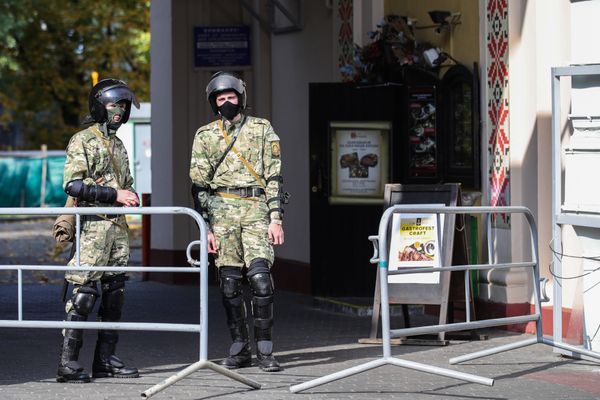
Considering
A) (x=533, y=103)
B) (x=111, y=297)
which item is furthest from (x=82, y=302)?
(x=533, y=103)

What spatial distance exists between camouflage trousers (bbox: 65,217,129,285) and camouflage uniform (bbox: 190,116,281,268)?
71 cm

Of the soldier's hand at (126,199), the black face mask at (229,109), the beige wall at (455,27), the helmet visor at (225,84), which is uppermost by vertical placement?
the beige wall at (455,27)

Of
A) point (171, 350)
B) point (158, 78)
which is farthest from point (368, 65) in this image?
point (158, 78)

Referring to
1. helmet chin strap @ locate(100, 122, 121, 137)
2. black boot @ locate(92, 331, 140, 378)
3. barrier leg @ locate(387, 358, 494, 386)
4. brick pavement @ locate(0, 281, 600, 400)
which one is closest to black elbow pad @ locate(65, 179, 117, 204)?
helmet chin strap @ locate(100, 122, 121, 137)

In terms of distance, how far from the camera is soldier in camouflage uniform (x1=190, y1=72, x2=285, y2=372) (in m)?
9.66

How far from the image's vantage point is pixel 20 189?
136 feet

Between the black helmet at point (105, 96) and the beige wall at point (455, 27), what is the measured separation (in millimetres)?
3991

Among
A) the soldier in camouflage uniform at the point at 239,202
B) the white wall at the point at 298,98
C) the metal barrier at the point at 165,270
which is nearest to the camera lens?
the metal barrier at the point at 165,270

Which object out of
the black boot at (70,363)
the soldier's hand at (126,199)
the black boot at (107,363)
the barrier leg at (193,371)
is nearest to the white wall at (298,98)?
the soldier's hand at (126,199)

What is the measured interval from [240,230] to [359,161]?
14.1 ft

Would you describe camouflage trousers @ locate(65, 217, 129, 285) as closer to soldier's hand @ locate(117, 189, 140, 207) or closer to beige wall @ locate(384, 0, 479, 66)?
soldier's hand @ locate(117, 189, 140, 207)

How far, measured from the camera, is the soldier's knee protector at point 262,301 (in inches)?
379

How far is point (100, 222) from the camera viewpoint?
932 centimetres

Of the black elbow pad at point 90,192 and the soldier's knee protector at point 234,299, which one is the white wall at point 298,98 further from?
the black elbow pad at point 90,192
